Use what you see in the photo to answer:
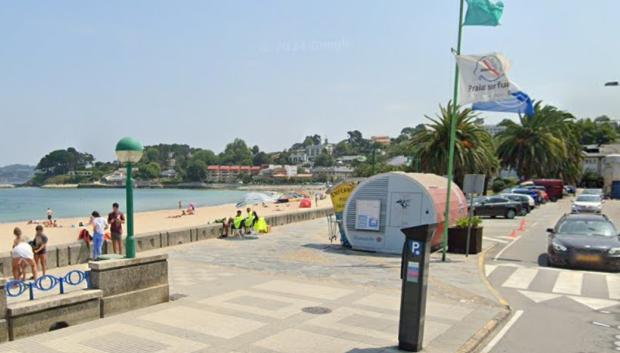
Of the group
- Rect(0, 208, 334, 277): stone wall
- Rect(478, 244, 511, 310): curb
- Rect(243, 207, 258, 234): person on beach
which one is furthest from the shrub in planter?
Rect(0, 208, 334, 277): stone wall

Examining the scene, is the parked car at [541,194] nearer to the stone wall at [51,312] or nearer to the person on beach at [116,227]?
the person on beach at [116,227]

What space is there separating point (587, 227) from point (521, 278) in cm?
392

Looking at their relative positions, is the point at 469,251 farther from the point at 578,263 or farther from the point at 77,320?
the point at 77,320

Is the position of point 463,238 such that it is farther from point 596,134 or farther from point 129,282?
point 596,134

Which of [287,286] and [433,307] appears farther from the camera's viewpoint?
[287,286]

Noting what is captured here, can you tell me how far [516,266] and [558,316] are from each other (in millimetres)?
5815

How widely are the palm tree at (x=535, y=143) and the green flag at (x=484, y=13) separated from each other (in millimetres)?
46822

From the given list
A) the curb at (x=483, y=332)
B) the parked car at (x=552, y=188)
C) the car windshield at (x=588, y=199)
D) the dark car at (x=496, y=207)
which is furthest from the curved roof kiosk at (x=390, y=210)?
the parked car at (x=552, y=188)

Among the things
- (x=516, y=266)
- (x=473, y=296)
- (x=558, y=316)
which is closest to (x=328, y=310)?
(x=473, y=296)

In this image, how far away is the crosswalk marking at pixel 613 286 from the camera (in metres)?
11.2

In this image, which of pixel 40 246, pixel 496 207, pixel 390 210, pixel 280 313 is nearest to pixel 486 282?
pixel 390 210

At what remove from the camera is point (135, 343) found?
24.8ft

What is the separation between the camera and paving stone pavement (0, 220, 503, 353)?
757 centimetres

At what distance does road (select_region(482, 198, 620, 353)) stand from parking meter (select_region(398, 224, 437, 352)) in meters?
1.29
